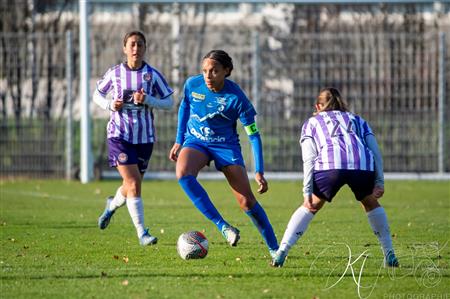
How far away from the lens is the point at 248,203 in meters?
9.77

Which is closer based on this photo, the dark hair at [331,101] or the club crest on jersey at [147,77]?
the dark hair at [331,101]

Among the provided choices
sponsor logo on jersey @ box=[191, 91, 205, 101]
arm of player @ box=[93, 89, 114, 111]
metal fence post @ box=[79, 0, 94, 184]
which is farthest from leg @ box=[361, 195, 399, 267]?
metal fence post @ box=[79, 0, 94, 184]

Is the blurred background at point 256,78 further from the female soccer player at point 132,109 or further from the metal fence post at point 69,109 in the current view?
the female soccer player at point 132,109

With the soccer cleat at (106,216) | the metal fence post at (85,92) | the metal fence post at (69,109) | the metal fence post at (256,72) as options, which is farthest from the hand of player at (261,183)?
the metal fence post at (69,109)

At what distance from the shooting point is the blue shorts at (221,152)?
9.84 m

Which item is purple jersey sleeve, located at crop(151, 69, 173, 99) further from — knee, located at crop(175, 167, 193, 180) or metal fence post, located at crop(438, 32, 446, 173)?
metal fence post, located at crop(438, 32, 446, 173)

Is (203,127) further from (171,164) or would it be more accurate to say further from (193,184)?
(171,164)

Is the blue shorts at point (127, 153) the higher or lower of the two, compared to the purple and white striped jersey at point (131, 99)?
lower

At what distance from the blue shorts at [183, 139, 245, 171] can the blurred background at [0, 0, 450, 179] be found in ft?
39.7

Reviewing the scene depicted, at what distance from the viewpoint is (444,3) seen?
22.6 m

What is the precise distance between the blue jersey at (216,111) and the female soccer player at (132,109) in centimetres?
111

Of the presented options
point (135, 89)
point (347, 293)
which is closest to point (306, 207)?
point (347, 293)

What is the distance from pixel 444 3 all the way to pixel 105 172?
7.88m

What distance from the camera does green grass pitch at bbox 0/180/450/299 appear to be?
7.80 m
